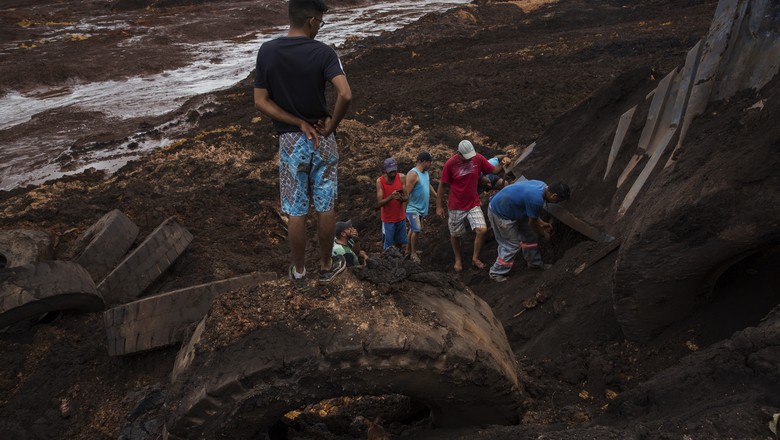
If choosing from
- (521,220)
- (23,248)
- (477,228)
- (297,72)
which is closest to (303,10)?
(297,72)

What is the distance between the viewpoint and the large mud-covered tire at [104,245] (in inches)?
310

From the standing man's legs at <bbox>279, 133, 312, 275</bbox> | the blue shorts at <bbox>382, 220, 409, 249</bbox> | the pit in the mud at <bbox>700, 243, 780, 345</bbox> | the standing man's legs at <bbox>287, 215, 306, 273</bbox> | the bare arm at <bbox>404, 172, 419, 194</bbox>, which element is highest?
the standing man's legs at <bbox>279, 133, 312, 275</bbox>

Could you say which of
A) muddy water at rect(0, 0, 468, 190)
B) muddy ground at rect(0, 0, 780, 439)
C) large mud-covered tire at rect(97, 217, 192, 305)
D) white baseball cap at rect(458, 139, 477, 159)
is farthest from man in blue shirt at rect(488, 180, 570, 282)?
muddy water at rect(0, 0, 468, 190)

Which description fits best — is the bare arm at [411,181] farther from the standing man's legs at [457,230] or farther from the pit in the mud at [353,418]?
the pit in the mud at [353,418]

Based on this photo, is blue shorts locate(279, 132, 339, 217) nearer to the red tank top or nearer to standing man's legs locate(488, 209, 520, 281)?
standing man's legs locate(488, 209, 520, 281)

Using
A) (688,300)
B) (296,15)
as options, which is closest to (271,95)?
(296,15)

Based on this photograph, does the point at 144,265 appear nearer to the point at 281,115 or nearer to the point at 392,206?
the point at 392,206

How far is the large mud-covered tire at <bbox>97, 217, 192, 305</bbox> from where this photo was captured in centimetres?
743

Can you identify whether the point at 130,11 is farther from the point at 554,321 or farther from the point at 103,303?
the point at 554,321

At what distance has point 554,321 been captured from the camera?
19.4 feet

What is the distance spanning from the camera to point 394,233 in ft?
27.8

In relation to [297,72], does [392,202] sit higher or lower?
lower

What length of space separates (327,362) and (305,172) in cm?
119

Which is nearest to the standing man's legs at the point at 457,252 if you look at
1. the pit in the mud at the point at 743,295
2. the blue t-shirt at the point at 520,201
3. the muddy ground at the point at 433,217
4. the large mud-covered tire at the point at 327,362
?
the muddy ground at the point at 433,217
